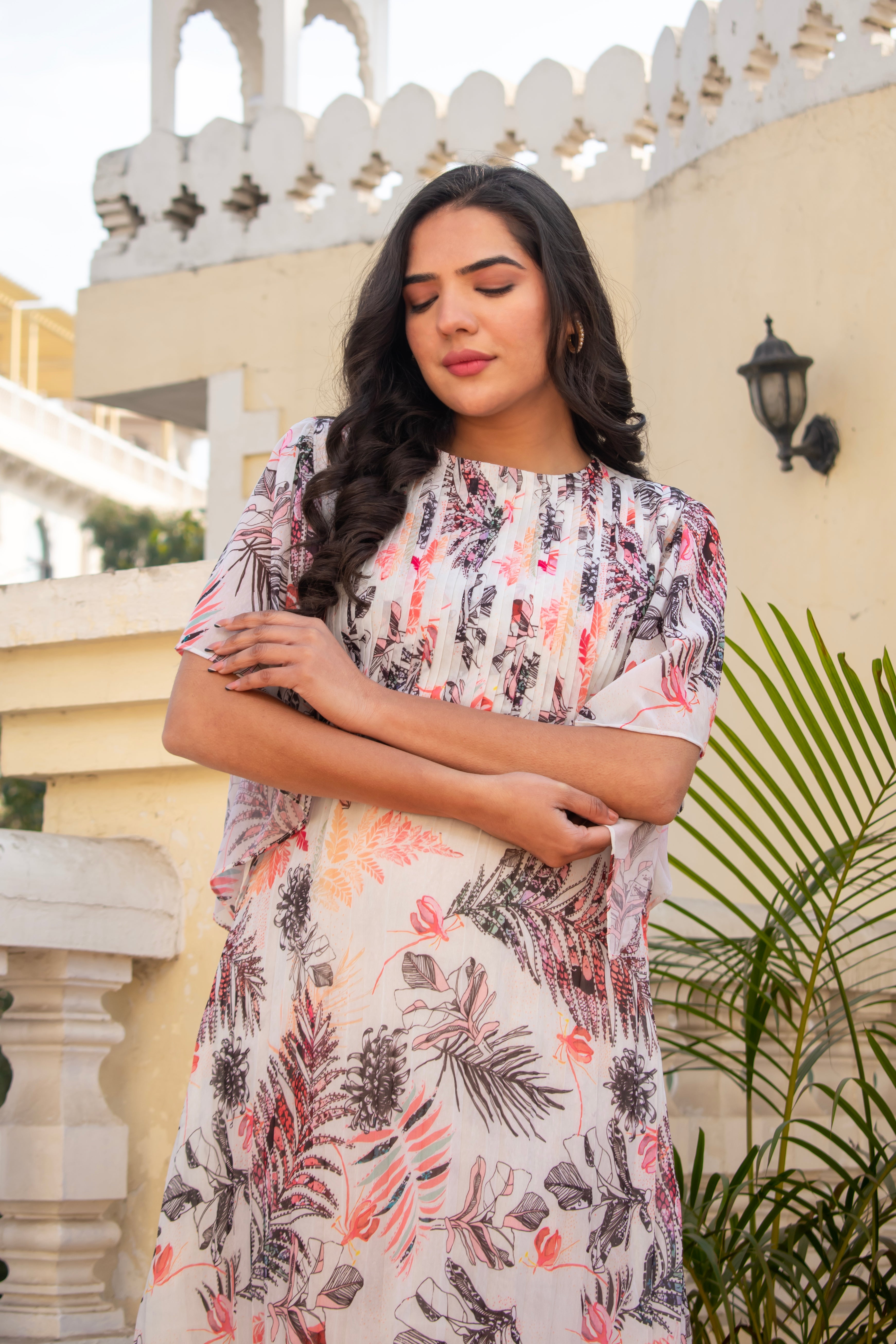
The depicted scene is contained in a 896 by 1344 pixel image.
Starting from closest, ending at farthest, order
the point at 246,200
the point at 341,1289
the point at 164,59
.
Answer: the point at 341,1289, the point at 246,200, the point at 164,59

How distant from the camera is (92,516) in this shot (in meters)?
25.6

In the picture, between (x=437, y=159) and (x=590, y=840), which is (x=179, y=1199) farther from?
(x=437, y=159)

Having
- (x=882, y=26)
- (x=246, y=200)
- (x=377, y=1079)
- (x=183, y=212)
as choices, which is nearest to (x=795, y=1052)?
(x=377, y=1079)

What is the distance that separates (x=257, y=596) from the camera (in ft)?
5.26

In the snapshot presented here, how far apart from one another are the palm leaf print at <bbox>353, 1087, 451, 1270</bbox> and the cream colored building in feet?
2.78

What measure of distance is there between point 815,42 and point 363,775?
5012 millimetres

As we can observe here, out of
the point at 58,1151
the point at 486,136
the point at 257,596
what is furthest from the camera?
the point at 486,136

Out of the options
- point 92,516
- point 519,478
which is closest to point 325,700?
point 519,478

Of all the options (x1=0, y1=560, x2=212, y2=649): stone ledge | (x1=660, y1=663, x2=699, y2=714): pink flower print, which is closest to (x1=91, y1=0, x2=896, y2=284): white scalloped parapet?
(x1=0, y1=560, x2=212, y2=649): stone ledge

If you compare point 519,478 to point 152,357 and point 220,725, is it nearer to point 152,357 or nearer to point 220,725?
point 220,725

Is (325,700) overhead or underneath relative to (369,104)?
underneath

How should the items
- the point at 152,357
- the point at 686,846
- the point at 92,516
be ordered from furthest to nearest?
the point at 92,516
the point at 152,357
the point at 686,846

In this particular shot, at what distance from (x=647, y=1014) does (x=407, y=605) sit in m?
0.51

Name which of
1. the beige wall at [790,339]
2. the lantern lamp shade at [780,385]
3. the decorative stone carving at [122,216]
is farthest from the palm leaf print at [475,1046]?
the decorative stone carving at [122,216]
